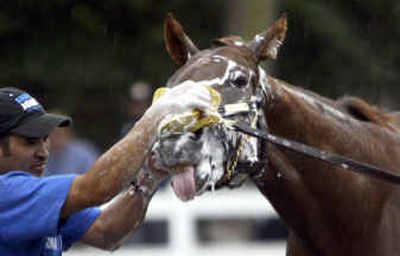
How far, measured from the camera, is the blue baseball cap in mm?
4926

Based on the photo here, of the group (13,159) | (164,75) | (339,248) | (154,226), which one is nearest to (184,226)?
(154,226)

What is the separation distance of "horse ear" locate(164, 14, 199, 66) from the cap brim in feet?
1.99

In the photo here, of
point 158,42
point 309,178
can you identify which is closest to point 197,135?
point 309,178

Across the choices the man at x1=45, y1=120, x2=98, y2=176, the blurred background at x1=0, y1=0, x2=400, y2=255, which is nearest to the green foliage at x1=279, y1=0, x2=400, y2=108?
the blurred background at x1=0, y1=0, x2=400, y2=255

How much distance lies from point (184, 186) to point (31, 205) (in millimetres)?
542

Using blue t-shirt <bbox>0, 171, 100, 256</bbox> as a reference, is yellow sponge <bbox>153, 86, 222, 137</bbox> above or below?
above

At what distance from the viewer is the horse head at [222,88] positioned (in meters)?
4.99

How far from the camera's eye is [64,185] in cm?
471

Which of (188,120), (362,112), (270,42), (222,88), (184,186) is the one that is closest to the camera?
(188,120)

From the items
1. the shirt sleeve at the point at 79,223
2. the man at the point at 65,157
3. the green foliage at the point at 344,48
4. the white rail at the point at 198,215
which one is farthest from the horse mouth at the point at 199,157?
the green foliage at the point at 344,48

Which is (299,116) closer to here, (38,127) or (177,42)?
(177,42)

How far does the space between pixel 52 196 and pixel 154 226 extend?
208 inches

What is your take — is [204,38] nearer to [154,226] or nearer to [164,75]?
[164,75]

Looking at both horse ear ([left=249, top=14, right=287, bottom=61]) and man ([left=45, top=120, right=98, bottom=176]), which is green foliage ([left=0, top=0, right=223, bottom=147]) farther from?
horse ear ([left=249, top=14, right=287, bottom=61])
